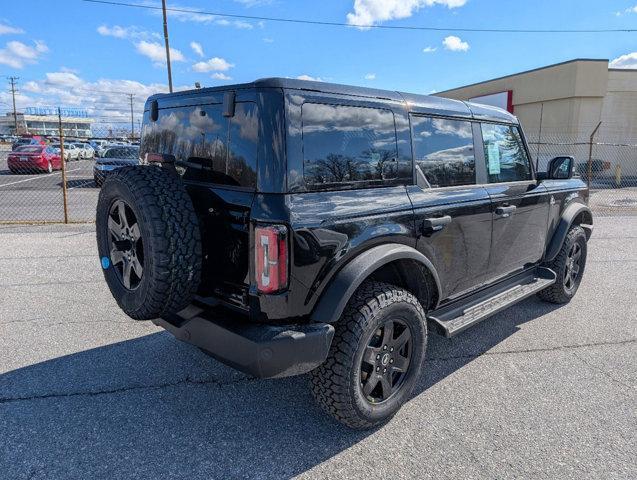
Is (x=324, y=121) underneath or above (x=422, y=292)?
above

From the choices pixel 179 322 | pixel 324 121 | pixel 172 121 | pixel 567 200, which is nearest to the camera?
pixel 324 121

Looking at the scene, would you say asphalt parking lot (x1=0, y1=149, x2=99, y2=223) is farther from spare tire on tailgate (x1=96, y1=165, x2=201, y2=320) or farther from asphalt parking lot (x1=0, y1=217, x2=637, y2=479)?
spare tire on tailgate (x1=96, y1=165, x2=201, y2=320)

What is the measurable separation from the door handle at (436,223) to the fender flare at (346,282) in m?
0.41

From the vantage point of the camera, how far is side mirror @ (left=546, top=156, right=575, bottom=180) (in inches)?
170

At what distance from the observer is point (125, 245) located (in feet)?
9.03

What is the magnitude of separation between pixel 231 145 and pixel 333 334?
1188 millimetres

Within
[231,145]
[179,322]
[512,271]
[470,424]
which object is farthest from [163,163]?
[512,271]

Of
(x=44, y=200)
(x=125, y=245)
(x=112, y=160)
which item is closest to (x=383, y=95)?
(x=125, y=245)

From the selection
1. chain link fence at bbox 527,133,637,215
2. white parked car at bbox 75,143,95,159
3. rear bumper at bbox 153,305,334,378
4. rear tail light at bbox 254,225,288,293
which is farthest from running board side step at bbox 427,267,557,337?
white parked car at bbox 75,143,95,159

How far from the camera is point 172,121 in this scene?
305 cm

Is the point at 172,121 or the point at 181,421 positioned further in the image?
the point at 172,121

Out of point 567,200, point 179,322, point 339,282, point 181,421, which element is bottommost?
point 181,421

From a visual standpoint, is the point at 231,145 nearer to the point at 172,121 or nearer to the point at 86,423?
the point at 172,121

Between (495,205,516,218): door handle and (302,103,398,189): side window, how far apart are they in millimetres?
1187
